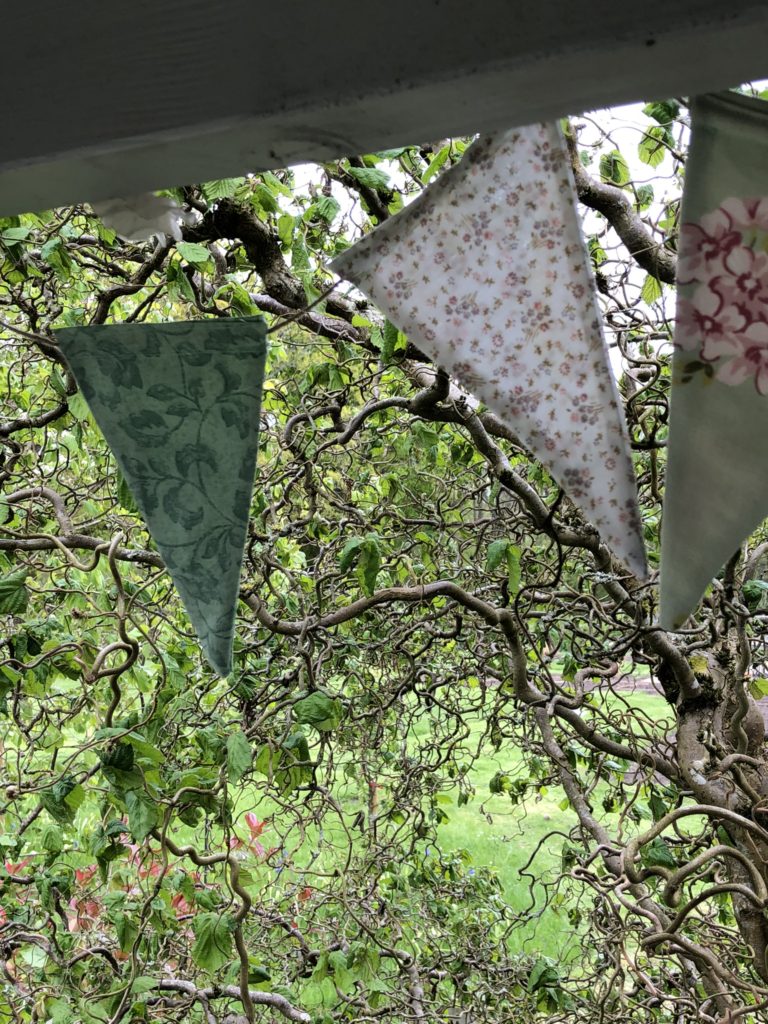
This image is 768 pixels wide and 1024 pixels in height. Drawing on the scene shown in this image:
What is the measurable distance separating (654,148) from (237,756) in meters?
1.29

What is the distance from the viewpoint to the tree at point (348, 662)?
1.35 metres

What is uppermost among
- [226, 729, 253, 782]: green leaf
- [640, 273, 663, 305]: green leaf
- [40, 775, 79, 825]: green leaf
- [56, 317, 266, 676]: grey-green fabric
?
[640, 273, 663, 305]: green leaf

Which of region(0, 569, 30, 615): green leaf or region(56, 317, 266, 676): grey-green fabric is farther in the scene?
region(0, 569, 30, 615): green leaf

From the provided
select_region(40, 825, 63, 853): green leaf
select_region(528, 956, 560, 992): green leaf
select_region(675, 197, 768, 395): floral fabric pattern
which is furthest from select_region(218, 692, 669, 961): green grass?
select_region(675, 197, 768, 395): floral fabric pattern

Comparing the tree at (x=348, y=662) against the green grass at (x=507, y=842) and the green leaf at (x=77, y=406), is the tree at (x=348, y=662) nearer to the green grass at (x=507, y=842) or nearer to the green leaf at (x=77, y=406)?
the green leaf at (x=77, y=406)

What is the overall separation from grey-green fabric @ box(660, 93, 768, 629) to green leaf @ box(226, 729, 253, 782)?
2.31 feet

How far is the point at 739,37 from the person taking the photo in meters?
0.35

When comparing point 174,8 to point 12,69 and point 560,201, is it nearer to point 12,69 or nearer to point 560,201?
point 12,69

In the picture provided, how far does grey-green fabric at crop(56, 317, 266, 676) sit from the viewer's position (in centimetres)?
76

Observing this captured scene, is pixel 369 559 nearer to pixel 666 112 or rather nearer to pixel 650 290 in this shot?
pixel 650 290

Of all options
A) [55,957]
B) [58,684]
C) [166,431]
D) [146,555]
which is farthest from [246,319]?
[58,684]

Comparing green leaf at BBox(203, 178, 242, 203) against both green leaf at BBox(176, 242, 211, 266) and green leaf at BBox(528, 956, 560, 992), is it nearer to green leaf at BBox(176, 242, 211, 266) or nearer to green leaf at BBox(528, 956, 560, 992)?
green leaf at BBox(176, 242, 211, 266)

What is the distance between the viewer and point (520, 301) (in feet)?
2.48

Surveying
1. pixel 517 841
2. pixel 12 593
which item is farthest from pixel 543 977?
pixel 517 841
